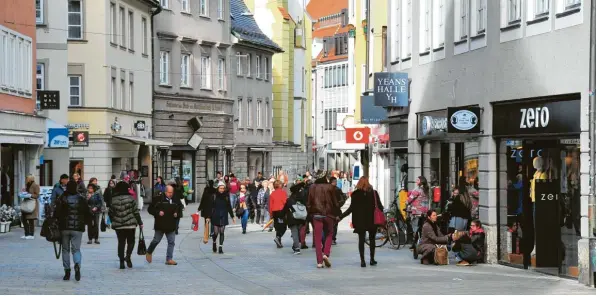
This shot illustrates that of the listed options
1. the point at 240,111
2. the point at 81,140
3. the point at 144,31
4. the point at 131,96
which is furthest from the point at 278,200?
the point at 240,111

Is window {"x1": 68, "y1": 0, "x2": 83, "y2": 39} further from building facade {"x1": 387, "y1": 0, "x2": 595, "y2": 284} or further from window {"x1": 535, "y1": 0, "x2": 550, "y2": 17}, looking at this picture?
window {"x1": 535, "y1": 0, "x2": 550, "y2": 17}

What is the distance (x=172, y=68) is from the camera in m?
69.9

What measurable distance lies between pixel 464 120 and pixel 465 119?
0.09 ft

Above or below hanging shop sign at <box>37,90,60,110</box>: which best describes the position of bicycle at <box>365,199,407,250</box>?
below

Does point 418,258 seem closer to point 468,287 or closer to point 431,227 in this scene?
point 431,227

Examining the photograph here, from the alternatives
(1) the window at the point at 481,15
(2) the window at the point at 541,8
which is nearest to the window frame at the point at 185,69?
(1) the window at the point at 481,15

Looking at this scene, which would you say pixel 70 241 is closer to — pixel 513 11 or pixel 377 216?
pixel 377 216

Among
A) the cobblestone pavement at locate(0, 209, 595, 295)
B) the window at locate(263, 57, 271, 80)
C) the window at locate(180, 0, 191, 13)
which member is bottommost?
the cobblestone pavement at locate(0, 209, 595, 295)

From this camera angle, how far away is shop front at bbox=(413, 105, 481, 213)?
27.4 metres

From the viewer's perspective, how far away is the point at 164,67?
227 ft

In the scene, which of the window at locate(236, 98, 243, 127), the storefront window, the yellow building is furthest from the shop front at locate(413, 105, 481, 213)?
the yellow building

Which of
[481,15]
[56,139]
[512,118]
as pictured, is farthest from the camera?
[56,139]

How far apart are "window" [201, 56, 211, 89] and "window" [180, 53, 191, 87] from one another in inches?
68.6

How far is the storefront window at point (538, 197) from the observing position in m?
22.8
